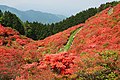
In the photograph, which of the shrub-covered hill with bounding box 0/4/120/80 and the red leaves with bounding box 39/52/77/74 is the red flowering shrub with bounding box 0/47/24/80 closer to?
the shrub-covered hill with bounding box 0/4/120/80

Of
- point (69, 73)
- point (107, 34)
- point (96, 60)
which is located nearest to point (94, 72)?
point (96, 60)

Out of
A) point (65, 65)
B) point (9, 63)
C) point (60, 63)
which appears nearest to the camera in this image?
point (60, 63)

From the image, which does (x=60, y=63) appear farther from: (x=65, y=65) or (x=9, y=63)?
(x=9, y=63)

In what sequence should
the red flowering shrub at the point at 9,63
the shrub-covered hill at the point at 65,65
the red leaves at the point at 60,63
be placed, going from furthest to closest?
the red flowering shrub at the point at 9,63
the red leaves at the point at 60,63
the shrub-covered hill at the point at 65,65

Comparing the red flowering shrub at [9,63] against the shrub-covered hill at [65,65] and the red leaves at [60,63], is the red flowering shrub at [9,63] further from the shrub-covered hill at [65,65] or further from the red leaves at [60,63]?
the red leaves at [60,63]

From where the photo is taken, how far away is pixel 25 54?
96.0 feet

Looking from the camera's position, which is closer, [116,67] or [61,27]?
[116,67]

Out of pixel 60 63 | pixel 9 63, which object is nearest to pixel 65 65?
pixel 60 63

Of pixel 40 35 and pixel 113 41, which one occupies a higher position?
pixel 113 41

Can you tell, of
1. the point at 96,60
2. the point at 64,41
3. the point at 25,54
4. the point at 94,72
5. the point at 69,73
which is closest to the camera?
the point at 94,72

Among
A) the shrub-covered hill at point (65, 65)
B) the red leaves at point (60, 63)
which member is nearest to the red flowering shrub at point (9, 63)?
the shrub-covered hill at point (65, 65)

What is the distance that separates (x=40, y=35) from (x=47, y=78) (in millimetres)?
96173

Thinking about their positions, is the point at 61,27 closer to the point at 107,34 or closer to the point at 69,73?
the point at 107,34

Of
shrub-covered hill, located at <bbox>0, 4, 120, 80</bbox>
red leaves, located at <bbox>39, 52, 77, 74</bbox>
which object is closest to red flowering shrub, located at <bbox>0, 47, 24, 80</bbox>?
shrub-covered hill, located at <bbox>0, 4, 120, 80</bbox>
